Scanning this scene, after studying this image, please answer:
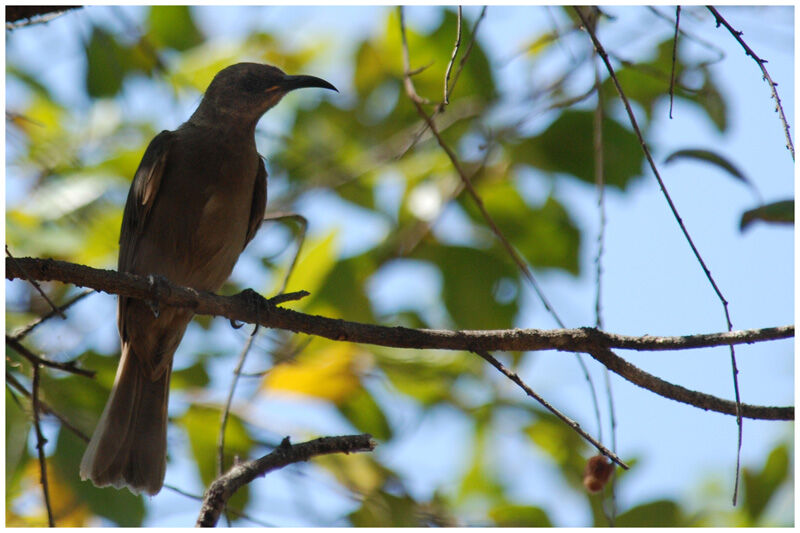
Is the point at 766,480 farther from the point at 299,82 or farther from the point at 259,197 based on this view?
the point at 299,82

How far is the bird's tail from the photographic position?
3711 mm

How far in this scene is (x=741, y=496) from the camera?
452 centimetres

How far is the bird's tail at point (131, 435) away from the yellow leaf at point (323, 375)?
2.11 ft

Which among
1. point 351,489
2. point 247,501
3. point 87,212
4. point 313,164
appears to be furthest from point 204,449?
point 313,164

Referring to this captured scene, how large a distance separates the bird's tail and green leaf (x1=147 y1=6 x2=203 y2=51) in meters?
2.27

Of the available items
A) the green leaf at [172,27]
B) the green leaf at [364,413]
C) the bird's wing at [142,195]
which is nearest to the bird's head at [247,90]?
the bird's wing at [142,195]

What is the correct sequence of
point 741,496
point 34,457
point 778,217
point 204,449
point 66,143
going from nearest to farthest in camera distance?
point 778,217 → point 34,457 → point 204,449 → point 741,496 → point 66,143

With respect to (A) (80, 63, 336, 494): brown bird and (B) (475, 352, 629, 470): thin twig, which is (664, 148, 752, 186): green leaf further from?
(A) (80, 63, 336, 494): brown bird

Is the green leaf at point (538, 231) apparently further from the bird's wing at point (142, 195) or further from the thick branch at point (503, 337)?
the thick branch at point (503, 337)

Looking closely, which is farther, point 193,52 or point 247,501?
point 193,52

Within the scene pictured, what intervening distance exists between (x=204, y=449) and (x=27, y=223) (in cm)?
171

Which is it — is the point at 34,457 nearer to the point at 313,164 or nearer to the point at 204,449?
the point at 204,449

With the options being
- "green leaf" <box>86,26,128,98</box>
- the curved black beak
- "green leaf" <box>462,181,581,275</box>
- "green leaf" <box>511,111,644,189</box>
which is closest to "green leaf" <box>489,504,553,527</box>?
"green leaf" <box>462,181,581,275</box>

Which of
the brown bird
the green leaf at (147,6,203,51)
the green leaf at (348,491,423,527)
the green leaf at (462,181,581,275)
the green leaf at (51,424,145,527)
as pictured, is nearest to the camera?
the green leaf at (51,424,145,527)
